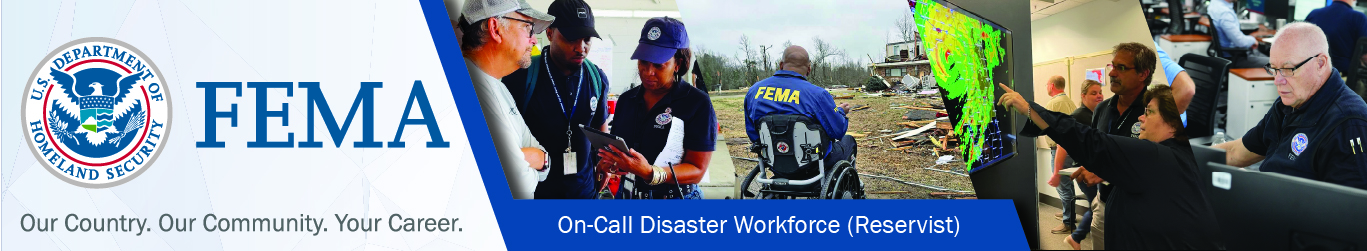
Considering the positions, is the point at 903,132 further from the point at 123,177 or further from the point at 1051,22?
the point at 123,177

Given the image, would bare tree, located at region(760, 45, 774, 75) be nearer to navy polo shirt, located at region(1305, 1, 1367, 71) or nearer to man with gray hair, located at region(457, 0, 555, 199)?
man with gray hair, located at region(457, 0, 555, 199)

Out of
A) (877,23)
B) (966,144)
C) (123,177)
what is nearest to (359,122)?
(123,177)

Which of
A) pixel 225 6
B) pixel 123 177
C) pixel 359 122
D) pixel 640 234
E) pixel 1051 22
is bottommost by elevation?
pixel 640 234

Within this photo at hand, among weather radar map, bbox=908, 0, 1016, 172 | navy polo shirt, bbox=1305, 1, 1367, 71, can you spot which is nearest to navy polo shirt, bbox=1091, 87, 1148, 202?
weather radar map, bbox=908, 0, 1016, 172

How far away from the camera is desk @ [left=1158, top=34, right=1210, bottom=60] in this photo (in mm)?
2538

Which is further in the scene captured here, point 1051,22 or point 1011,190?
point 1011,190

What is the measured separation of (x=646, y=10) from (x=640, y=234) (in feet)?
2.83

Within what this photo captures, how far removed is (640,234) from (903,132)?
3.52ft

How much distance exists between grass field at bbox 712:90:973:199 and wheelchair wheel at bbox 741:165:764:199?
0.9 inches

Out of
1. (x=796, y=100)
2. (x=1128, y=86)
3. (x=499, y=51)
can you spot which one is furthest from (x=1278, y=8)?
(x=499, y=51)

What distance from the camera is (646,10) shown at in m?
2.66

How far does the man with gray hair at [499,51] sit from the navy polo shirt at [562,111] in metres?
0.04

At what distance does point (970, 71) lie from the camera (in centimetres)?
266

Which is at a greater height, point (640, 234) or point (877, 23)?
point (877, 23)
